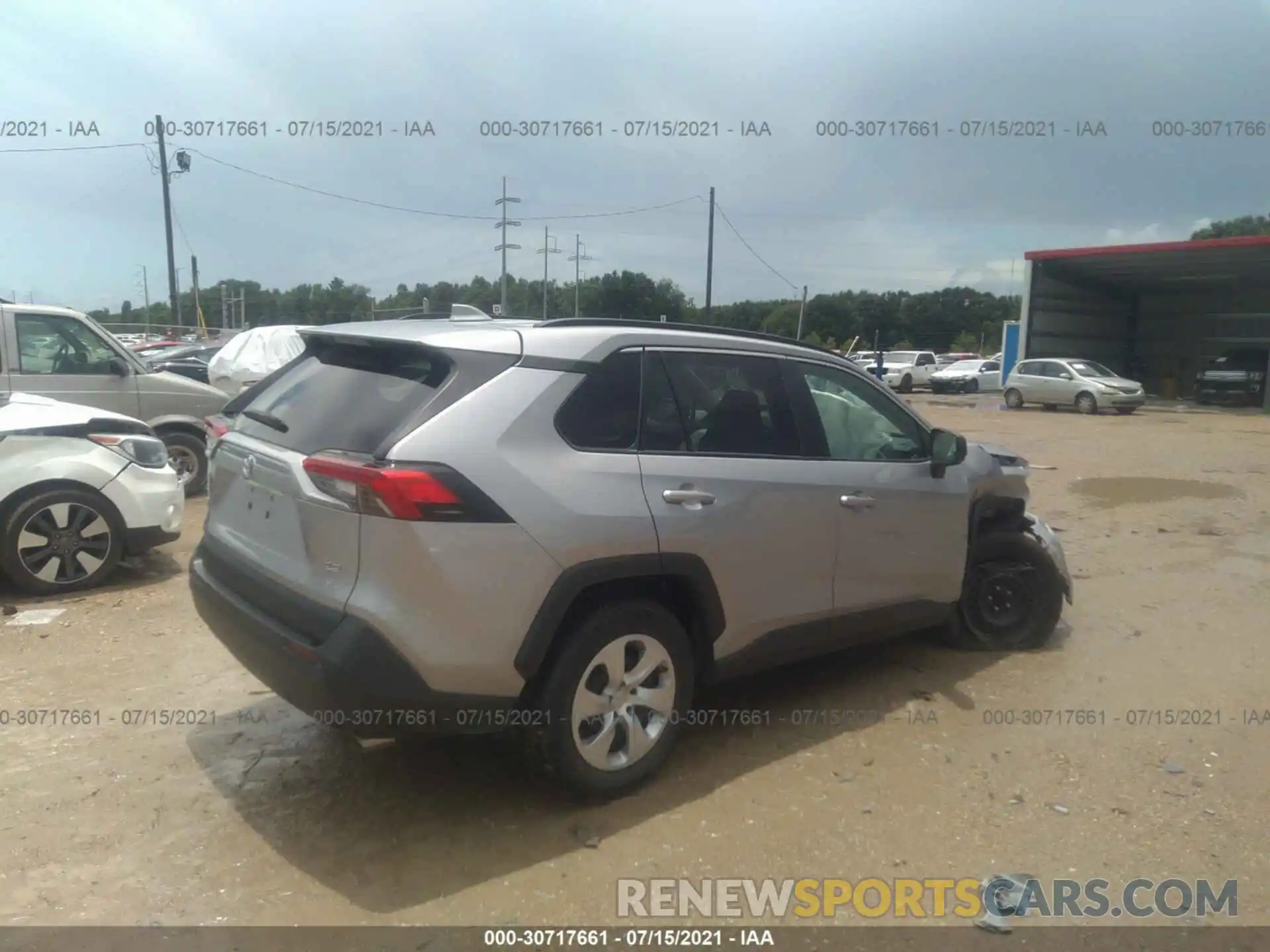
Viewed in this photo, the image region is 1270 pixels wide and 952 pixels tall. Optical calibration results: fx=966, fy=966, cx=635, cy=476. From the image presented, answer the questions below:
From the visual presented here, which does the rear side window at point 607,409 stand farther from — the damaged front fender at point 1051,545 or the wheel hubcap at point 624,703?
the damaged front fender at point 1051,545

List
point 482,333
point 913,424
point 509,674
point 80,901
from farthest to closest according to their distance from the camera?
1. point 913,424
2. point 482,333
3. point 509,674
4. point 80,901

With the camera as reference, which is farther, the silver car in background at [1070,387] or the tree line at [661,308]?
the silver car in background at [1070,387]

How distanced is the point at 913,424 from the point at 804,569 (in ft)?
3.83

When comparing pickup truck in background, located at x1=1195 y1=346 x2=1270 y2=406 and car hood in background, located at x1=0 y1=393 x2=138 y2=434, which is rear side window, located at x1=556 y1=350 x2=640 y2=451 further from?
pickup truck in background, located at x1=1195 y1=346 x2=1270 y2=406

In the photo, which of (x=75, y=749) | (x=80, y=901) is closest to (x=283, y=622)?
(x=80, y=901)

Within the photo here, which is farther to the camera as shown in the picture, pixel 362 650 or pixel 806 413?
pixel 806 413

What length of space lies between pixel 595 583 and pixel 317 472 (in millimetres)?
1021

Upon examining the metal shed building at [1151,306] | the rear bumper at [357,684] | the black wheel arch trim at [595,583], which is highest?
the metal shed building at [1151,306]

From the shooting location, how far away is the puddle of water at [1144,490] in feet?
35.8

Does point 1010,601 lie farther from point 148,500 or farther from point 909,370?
point 909,370

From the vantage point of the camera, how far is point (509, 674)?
329 centimetres

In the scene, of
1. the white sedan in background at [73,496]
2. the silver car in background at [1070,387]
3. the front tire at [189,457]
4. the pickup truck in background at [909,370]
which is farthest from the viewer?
the pickup truck in background at [909,370]

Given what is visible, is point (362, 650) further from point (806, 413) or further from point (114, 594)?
point (114, 594)

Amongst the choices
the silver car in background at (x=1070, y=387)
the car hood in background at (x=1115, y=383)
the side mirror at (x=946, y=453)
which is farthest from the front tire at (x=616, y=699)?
the car hood in background at (x=1115, y=383)
